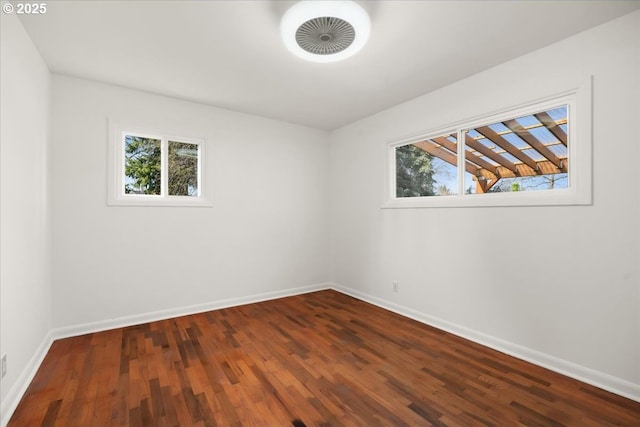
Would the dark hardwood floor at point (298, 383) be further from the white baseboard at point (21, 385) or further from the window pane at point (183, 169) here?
the window pane at point (183, 169)

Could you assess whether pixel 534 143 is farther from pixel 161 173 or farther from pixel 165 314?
pixel 165 314

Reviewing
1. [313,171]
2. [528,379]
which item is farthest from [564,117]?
[313,171]

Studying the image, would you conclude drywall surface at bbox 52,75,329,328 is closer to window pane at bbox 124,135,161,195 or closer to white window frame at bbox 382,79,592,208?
window pane at bbox 124,135,161,195

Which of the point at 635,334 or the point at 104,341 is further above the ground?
the point at 635,334

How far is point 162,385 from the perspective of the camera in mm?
2141

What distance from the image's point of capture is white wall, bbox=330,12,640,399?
2.06 metres

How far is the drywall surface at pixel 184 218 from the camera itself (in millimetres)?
3020

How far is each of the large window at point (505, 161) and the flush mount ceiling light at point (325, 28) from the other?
5.43 feet

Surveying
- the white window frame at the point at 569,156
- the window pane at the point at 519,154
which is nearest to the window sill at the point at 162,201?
the white window frame at the point at 569,156

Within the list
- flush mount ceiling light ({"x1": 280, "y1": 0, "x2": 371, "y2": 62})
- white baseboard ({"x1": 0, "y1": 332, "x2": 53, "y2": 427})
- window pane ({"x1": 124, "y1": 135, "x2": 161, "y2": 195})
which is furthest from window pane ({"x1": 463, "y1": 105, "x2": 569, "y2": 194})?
white baseboard ({"x1": 0, "y1": 332, "x2": 53, "y2": 427})

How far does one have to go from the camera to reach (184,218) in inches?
144

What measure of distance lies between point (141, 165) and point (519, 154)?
160 inches

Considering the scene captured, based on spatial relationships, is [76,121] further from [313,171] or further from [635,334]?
[635,334]

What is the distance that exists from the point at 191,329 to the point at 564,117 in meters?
4.06
